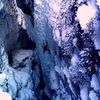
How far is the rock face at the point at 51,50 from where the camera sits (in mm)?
1651

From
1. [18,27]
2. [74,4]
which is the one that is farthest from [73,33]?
[18,27]

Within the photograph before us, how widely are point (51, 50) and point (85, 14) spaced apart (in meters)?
1.30

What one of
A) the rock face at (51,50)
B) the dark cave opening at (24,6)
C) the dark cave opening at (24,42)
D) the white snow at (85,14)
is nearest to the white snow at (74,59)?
the rock face at (51,50)

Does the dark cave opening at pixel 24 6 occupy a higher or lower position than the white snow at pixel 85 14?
higher

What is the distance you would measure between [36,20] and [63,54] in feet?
4.38

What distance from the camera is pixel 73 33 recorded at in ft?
6.10

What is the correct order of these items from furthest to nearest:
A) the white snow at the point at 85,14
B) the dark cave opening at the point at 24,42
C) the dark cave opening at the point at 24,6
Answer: the dark cave opening at the point at 24,6 < the dark cave opening at the point at 24,42 < the white snow at the point at 85,14

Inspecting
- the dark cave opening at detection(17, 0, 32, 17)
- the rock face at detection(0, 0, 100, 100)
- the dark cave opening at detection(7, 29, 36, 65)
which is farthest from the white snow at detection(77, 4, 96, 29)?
the dark cave opening at detection(17, 0, 32, 17)

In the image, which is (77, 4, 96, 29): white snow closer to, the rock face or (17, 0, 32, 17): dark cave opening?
the rock face

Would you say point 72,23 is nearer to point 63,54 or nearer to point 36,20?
point 63,54

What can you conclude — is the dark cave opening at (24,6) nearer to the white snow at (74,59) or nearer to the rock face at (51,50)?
the rock face at (51,50)

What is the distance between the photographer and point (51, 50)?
276cm

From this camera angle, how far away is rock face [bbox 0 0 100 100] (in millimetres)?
1651

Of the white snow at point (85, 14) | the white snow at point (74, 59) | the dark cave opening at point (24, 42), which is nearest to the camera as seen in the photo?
the white snow at point (85, 14)
